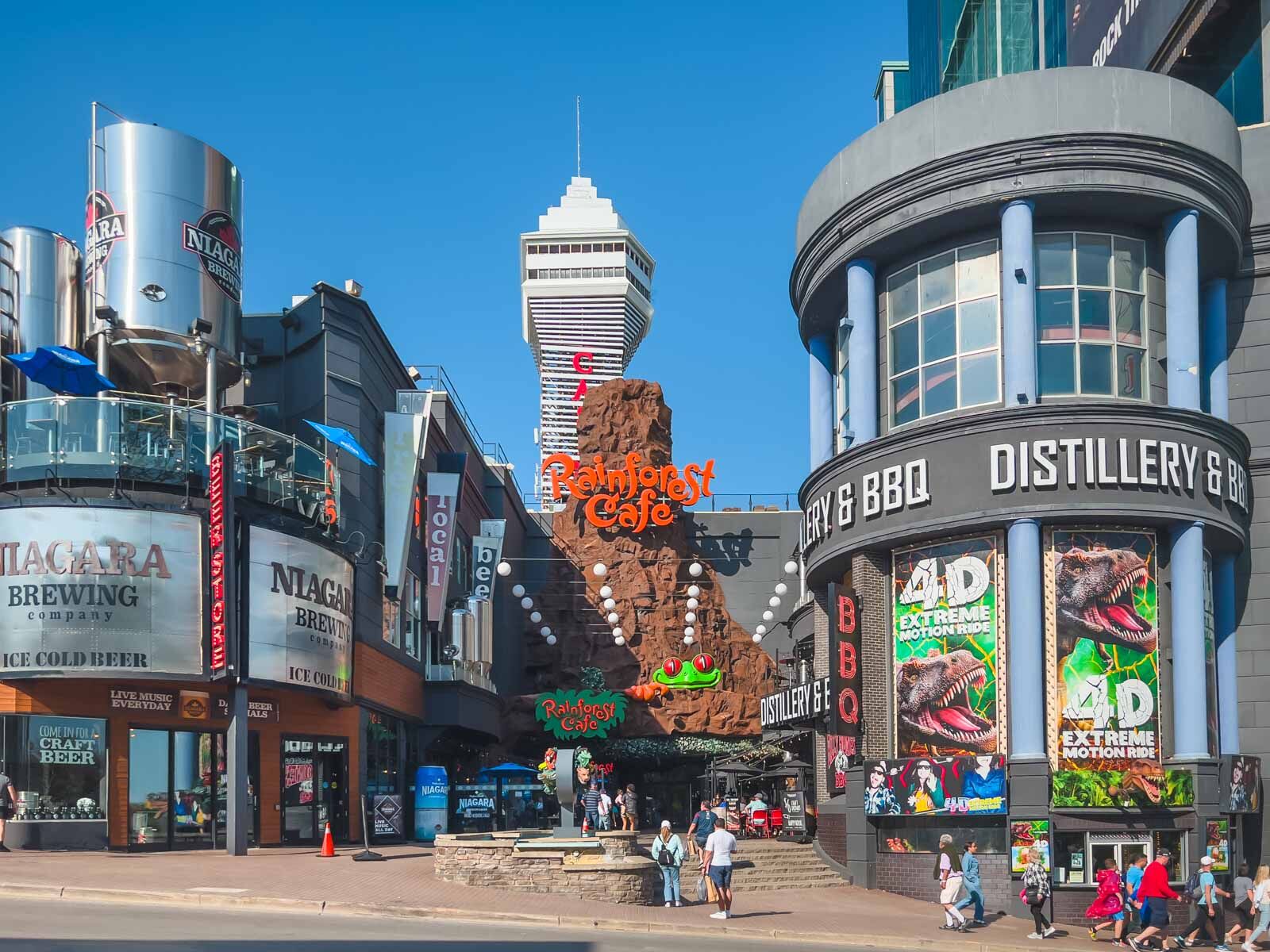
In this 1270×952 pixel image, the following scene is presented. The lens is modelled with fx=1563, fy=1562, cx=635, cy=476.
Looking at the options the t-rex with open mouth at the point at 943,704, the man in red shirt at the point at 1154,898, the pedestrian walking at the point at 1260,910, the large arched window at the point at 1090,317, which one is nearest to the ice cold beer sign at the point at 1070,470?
the large arched window at the point at 1090,317

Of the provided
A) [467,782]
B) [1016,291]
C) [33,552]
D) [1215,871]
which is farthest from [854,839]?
[467,782]

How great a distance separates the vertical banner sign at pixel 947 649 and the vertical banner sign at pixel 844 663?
2.88 ft

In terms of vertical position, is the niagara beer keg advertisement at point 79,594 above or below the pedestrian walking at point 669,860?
above

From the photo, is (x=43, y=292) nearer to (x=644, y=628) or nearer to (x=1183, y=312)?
(x=1183, y=312)

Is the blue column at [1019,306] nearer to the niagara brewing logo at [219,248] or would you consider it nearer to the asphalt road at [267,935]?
the asphalt road at [267,935]

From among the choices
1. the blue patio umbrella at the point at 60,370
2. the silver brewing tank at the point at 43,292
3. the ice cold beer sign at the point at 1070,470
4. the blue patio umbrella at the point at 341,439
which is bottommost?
the ice cold beer sign at the point at 1070,470

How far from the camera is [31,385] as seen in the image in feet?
130

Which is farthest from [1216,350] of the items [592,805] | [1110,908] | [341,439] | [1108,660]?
[341,439]

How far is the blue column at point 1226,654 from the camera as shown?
32.8 meters

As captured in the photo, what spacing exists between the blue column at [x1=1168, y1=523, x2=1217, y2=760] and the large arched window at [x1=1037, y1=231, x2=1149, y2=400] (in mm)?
3384

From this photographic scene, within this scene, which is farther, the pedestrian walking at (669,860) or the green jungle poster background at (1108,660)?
the green jungle poster background at (1108,660)

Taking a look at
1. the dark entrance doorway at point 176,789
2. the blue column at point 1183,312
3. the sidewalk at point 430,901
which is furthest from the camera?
the dark entrance doorway at point 176,789

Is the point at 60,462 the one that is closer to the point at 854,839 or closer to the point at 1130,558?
the point at 854,839

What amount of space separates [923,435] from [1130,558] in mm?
4766
